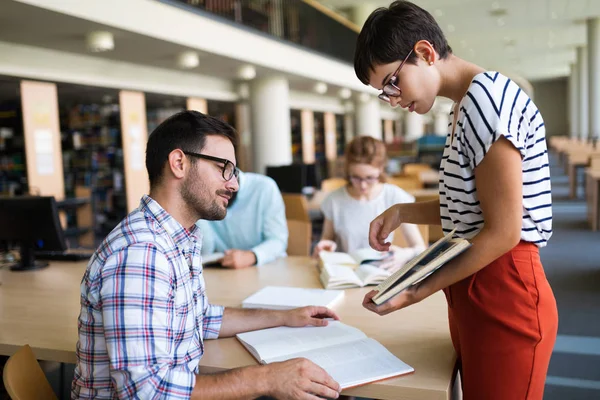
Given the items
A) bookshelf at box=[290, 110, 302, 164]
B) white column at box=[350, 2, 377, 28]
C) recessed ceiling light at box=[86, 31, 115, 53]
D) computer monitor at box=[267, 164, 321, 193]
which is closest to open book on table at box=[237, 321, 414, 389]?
computer monitor at box=[267, 164, 321, 193]

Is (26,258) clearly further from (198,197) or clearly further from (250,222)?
(198,197)

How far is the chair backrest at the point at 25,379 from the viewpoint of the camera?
4.04ft

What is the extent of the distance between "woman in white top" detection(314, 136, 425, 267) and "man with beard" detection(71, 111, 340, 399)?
5.10ft

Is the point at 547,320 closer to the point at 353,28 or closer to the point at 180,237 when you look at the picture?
the point at 180,237

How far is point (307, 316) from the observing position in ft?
5.30

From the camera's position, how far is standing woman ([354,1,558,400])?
3.53 ft

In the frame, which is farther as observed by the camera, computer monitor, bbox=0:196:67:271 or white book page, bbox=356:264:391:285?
computer monitor, bbox=0:196:67:271

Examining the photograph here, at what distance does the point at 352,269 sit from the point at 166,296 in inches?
49.3

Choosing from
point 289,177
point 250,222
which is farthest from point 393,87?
point 289,177

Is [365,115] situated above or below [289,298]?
above

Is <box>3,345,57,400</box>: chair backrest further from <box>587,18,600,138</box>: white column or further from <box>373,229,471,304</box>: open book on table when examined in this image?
<box>587,18,600,138</box>: white column

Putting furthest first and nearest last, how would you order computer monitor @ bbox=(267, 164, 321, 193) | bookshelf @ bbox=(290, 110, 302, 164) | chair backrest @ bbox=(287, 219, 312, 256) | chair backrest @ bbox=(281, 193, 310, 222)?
bookshelf @ bbox=(290, 110, 302, 164), computer monitor @ bbox=(267, 164, 321, 193), chair backrest @ bbox=(281, 193, 310, 222), chair backrest @ bbox=(287, 219, 312, 256)

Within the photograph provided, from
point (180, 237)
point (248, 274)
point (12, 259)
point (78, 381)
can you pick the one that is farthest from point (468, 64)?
point (12, 259)

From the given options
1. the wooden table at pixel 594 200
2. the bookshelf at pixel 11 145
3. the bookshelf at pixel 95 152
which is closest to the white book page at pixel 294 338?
the wooden table at pixel 594 200
